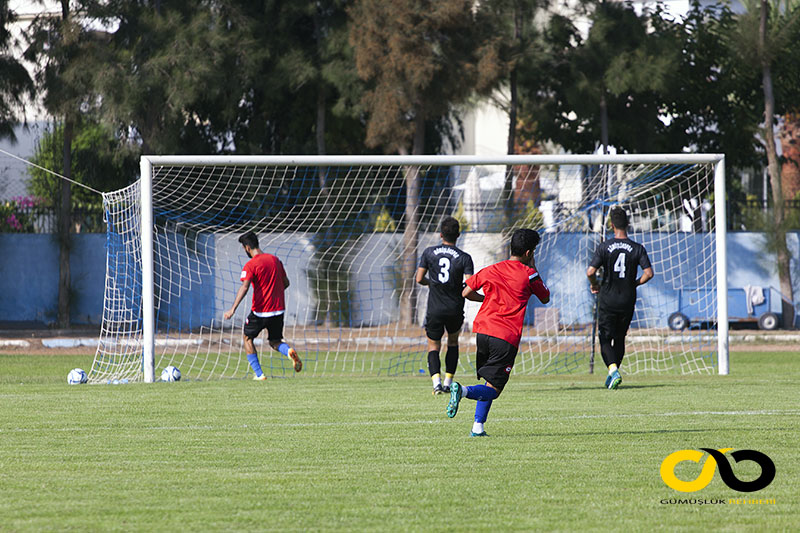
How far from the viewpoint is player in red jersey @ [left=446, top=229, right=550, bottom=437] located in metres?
8.18

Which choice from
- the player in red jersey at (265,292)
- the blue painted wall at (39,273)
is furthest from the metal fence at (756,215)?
the blue painted wall at (39,273)

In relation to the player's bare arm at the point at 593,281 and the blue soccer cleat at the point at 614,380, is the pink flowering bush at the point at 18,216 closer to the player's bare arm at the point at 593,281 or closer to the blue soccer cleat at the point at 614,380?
the player's bare arm at the point at 593,281

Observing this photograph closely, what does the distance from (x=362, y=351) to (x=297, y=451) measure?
13.0 meters

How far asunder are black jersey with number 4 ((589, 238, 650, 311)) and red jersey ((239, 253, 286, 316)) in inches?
163

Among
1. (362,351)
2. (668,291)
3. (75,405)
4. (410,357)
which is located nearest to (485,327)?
(75,405)

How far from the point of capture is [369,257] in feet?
76.6

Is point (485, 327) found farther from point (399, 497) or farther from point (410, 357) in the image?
point (410, 357)

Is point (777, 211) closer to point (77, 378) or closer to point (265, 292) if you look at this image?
point (265, 292)

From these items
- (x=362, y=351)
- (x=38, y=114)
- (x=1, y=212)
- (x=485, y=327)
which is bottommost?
(x=362, y=351)

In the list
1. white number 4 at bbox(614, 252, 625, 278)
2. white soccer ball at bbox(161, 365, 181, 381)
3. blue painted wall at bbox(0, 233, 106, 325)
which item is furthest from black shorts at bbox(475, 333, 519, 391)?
blue painted wall at bbox(0, 233, 106, 325)

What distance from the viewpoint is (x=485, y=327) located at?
8.27 metres

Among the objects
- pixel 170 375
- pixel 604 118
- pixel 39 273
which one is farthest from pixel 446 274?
pixel 39 273

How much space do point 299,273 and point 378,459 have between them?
17518mm

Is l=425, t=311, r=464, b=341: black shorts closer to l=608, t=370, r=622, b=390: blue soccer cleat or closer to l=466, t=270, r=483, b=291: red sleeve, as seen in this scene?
l=608, t=370, r=622, b=390: blue soccer cleat
